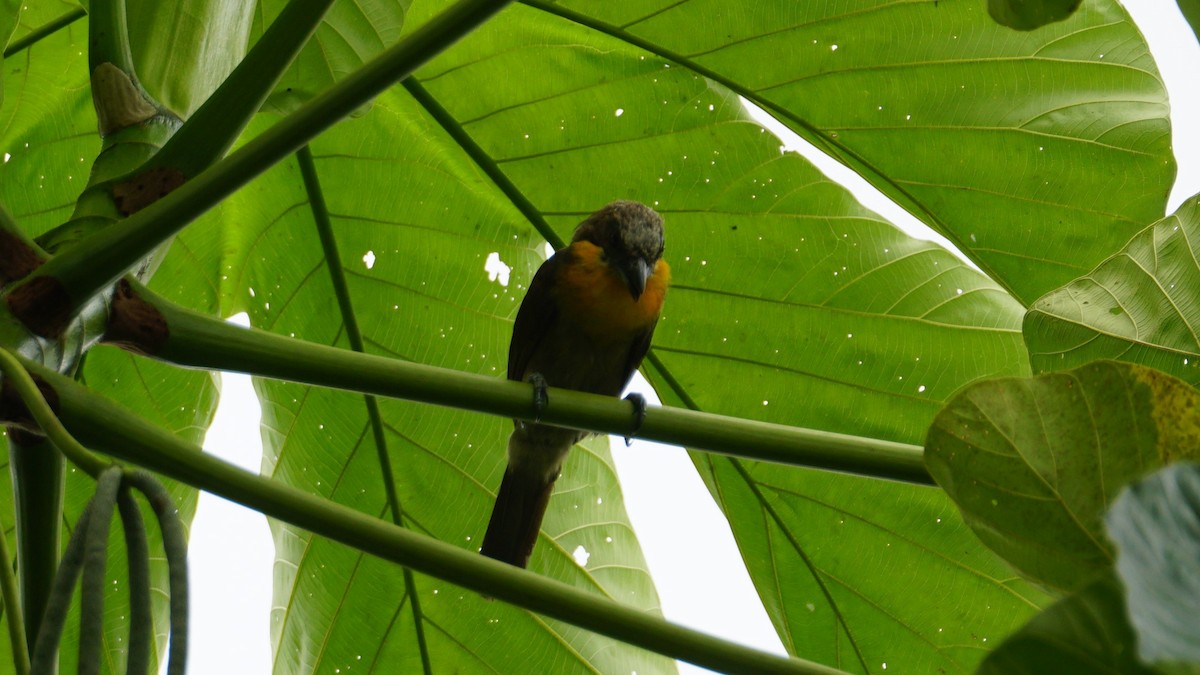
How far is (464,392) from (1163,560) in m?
0.79

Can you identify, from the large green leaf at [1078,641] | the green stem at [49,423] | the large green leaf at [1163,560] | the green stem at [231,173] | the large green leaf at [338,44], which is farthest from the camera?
the large green leaf at [338,44]

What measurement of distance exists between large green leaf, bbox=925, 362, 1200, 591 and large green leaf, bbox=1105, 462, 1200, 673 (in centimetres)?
37

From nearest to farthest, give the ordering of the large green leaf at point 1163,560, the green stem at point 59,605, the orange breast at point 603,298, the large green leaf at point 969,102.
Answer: the large green leaf at point 1163,560, the green stem at point 59,605, the large green leaf at point 969,102, the orange breast at point 603,298

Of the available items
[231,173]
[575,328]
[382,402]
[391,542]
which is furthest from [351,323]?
[391,542]

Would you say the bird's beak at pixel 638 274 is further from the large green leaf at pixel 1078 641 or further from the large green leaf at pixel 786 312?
the large green leaf at pixel 1078 641

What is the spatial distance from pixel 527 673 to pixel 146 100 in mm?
1311

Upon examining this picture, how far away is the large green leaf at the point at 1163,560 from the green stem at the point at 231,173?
0.78m

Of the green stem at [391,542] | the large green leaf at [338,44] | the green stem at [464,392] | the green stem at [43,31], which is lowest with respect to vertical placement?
the green stem at [391,542]

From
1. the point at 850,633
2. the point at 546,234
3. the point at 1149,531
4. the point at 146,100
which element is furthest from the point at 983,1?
the point at 1149,531

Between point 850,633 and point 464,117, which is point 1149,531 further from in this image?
point 464,117

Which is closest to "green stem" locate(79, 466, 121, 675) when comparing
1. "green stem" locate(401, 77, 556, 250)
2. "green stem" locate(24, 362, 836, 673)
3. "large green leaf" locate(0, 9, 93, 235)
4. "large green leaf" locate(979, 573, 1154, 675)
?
"green stem" locate(24, 362, 836, 673)

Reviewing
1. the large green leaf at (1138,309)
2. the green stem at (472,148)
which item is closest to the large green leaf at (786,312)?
the green stem at (472,148)

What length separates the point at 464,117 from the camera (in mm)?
2303

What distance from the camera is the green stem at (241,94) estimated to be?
130 centimetres
